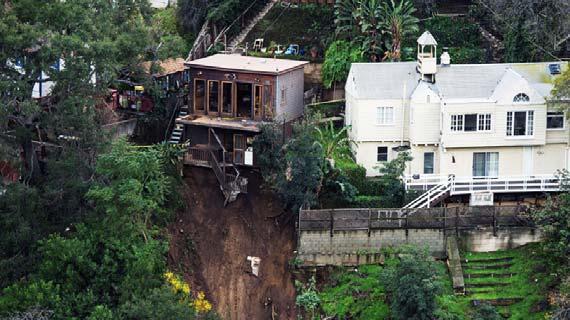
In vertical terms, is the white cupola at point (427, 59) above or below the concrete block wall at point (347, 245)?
above

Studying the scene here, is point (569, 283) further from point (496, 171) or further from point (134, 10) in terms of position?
point (134, 10)

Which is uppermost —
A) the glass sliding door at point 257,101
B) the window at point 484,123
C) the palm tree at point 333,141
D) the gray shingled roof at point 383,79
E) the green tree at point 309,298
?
the gray shingled roof at point 383,79

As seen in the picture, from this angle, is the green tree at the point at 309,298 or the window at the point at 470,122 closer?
the green tree at the point at 309,298

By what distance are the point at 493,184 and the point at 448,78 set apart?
4.64 meters

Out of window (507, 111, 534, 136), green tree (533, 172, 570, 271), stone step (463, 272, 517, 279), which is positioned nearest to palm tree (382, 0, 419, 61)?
window (507, 111, 534, 136)

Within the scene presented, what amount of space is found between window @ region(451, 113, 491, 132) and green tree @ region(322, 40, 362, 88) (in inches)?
256

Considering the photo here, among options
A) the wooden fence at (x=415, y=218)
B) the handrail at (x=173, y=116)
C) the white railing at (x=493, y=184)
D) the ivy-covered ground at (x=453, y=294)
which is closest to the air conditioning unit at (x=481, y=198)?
the white railing at (x=493, y=184)

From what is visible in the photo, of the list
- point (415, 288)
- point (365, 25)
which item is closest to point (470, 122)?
point (365, 25)

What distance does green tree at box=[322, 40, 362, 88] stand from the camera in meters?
63.3

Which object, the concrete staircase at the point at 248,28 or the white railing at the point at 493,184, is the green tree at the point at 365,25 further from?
the white railing at the point at 493,184

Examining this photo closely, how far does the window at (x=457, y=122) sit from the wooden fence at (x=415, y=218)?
11.0 ft

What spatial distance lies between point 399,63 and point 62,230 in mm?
15062

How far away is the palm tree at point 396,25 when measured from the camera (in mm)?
62125

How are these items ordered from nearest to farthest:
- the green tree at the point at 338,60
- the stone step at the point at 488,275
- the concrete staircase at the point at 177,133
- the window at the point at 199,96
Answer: the stone step at the point at 488,275, the window at the point at 199,96, the concrete staircase at the point at 177,133, the green tree at the point at 338,60
